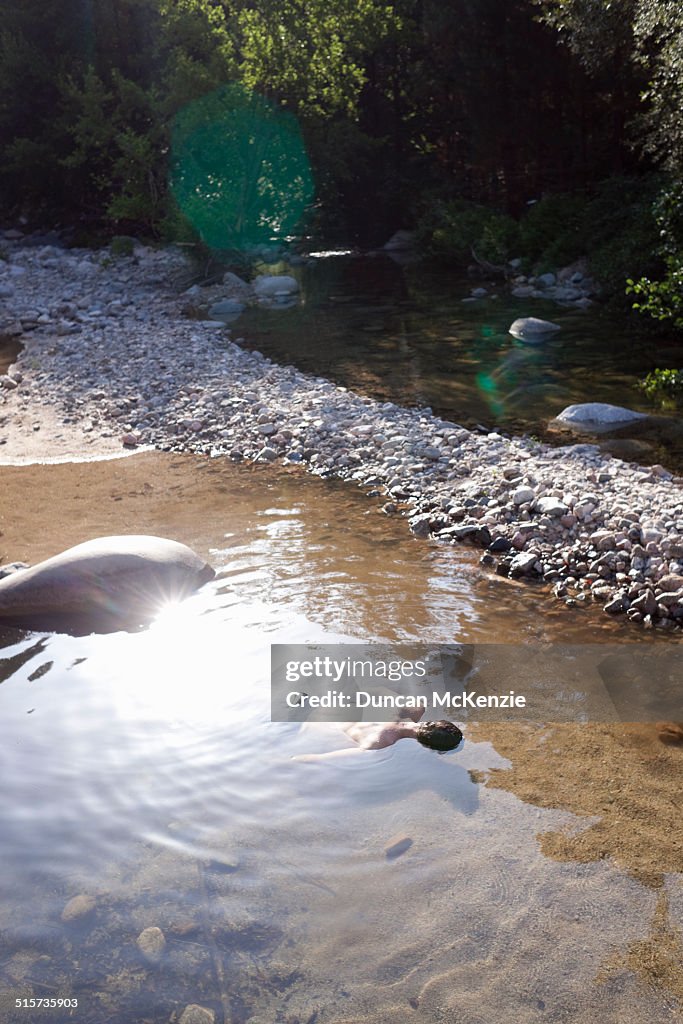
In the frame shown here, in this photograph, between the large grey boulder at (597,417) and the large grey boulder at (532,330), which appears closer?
the large grey boulder at (597,417)

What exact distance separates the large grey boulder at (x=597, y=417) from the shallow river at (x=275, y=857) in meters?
4.25

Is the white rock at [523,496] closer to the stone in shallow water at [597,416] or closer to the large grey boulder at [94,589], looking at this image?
the large grey boulder at [94,589]

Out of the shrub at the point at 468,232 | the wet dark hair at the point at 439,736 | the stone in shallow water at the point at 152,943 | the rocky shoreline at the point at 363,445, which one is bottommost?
the stone in shallow water at the point at 152,943

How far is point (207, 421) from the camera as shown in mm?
9688

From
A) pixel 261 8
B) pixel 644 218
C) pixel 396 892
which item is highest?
pixel 261 8

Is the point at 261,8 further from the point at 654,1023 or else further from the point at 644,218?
the point at 654,1023

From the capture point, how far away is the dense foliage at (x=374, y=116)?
18016 mm

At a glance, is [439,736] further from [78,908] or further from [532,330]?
[532,330]

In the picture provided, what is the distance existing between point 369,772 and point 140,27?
2911 centimetres

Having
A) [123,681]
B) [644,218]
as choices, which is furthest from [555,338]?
[123,681]

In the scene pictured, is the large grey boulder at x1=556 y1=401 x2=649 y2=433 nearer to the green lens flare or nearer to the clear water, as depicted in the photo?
the clear water

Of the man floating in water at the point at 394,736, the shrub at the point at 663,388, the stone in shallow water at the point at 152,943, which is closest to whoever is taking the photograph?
the stone in shallow water at the point at 152,943

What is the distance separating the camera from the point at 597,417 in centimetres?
945

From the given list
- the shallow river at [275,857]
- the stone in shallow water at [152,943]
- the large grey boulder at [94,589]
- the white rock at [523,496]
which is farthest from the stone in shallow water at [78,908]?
the white rock at [523,496]
